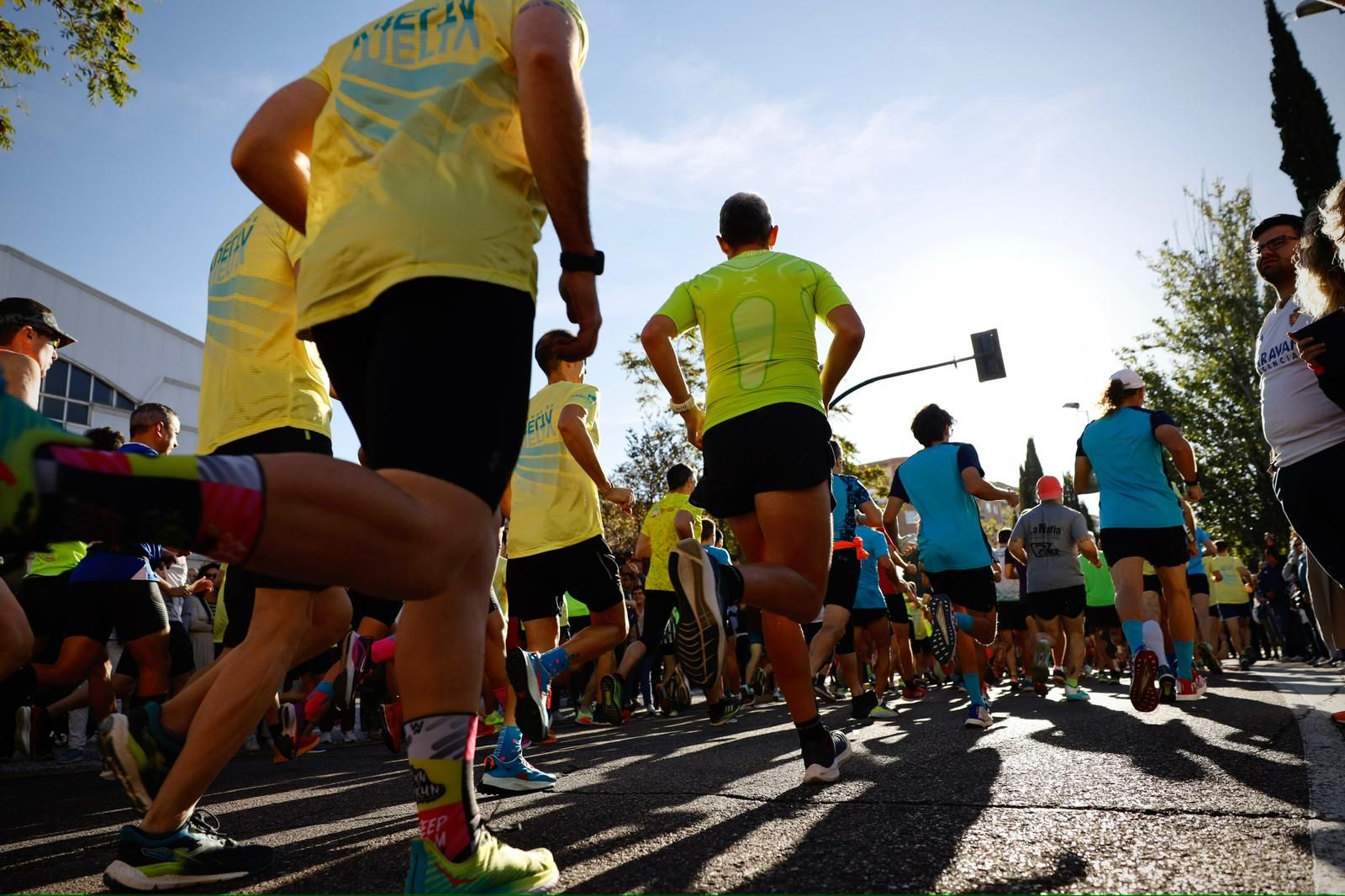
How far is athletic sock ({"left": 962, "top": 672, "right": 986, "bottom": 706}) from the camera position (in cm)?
548

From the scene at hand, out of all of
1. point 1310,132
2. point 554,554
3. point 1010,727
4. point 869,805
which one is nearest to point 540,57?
point 869,805

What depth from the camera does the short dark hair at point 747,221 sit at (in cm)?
394

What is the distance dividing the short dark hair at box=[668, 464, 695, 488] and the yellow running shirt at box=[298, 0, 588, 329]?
6300 millimetres

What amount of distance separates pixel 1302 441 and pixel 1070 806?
217 centimetres

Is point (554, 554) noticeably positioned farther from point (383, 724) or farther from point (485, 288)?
point (485, 288)

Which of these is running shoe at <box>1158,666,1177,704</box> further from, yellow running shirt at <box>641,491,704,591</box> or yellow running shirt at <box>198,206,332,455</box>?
yellow running shirt at <box>198,206,332,455</box>

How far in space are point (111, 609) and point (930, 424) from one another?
5496 millimetres

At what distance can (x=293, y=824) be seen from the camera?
9.73ft

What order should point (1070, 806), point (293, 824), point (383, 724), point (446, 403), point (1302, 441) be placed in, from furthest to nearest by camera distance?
point (383, 724) → point (1302, 441) → point (293, 824) → point (1070, 806) → point (446, 403)

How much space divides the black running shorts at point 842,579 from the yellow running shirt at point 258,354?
4.87 metres

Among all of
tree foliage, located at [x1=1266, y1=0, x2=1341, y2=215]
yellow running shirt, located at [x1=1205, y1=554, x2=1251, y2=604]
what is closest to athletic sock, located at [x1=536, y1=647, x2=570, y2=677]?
yellow running shirt, located at [x1=1205, y1=554, x2=1251, y2=604]

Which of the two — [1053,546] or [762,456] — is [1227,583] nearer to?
[1053,546]

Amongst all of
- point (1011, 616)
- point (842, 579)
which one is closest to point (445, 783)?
point (842, 579)

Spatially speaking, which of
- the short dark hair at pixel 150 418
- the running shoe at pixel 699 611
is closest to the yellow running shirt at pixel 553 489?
the running shoe at pixel 699 611
